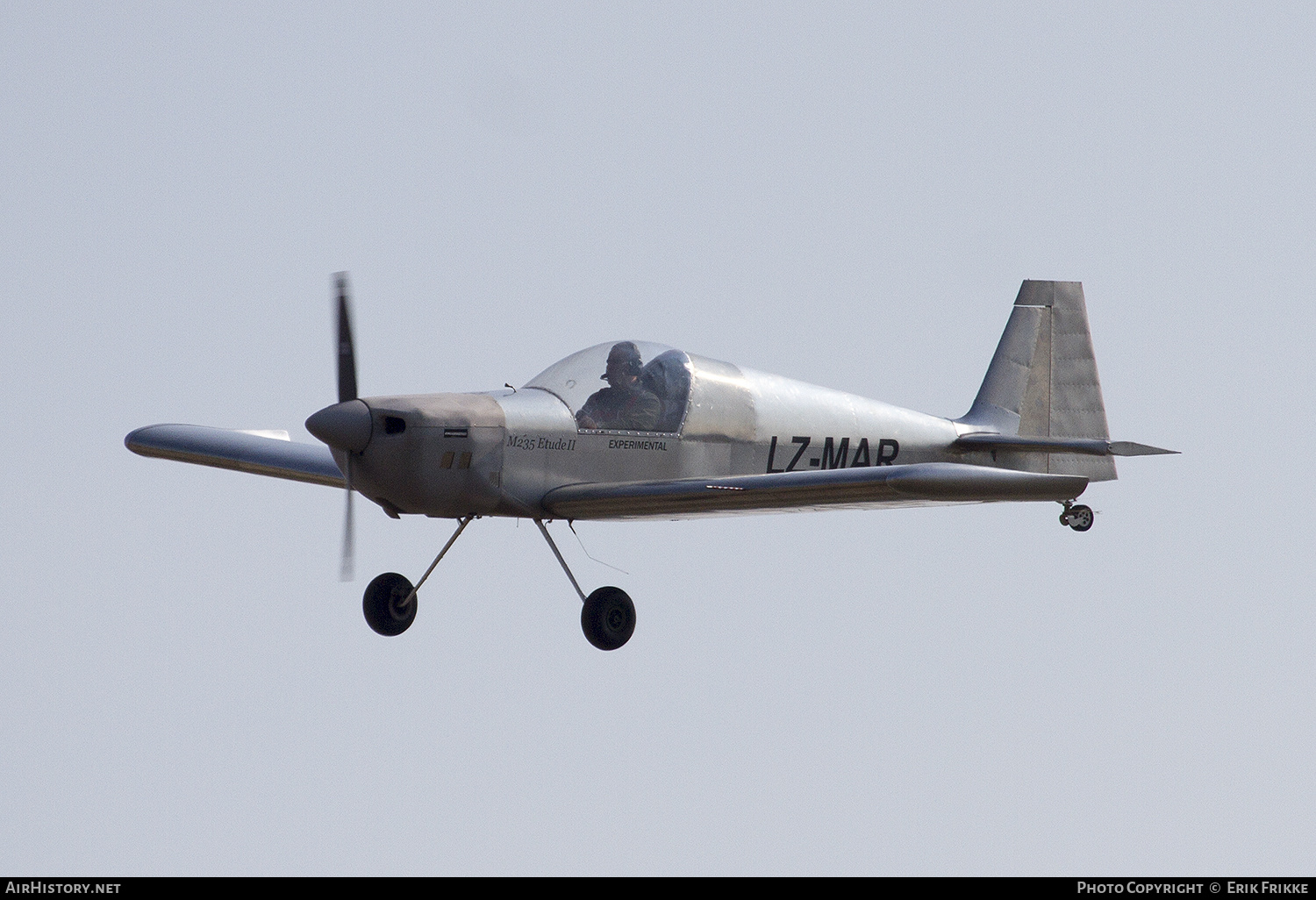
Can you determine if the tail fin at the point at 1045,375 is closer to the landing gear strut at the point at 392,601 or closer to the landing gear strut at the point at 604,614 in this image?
the landing gear strut at the point at 604,614

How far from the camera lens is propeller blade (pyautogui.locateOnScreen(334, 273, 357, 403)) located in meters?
14.0

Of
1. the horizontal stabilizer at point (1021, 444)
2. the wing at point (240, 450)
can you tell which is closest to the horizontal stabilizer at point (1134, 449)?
the horizontal stabilizer at point (1021, 444)

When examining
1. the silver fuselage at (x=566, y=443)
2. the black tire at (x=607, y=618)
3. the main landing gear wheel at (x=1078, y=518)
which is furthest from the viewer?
the main landing gear wheel at (x=1078, y=518)

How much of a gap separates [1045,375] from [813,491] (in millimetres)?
6302

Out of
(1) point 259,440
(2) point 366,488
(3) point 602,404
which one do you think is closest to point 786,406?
(3) point 602,404

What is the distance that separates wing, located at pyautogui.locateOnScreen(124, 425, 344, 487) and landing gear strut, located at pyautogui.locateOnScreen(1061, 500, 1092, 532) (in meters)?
7.00

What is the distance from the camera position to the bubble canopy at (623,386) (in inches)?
580

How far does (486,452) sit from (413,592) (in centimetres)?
148

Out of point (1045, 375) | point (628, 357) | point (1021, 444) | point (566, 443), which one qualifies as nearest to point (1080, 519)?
point (1021, 444)

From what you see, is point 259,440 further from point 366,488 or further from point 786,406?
point 786,406

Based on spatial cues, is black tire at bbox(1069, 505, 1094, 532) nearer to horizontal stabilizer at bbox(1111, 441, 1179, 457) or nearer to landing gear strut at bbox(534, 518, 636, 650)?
horizontal stabilizer at bbox(1111, 441, 1179, 457)

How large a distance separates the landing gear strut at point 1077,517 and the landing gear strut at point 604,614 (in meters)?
4.86

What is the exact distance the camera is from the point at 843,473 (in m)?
13.0

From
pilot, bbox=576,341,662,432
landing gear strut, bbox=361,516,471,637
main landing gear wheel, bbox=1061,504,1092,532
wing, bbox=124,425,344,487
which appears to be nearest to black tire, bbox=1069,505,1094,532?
main landing gear wheel, bbox=1061,504,1092,532
